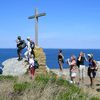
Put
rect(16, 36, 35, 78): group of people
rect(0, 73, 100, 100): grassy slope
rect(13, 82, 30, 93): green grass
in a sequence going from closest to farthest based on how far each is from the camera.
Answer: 1. rect(0, 73, 100, 100): grassy slope
2. rect(13, 82, 30, 93): green grass
3. rect(16, 36, 35, 78): group of people

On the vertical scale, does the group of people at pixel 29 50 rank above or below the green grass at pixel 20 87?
above

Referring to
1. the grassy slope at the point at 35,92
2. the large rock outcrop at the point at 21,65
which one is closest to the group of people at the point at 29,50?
the large rock outcrop at the point at 21,65

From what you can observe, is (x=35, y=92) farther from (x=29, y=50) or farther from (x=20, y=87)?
(x=29, y=50)

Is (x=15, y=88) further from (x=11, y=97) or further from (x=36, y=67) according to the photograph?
(x=36, y=67)

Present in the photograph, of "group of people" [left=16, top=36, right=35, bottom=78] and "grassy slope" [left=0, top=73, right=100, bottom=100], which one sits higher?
"group of people" [left=16, top=36, right=35, bottom=78]

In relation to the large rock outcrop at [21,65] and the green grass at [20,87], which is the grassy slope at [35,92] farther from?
the large rock outcrop at [21,65]

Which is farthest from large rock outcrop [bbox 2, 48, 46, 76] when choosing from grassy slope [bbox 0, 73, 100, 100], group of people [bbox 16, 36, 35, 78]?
grassy slope [bbox 0, 73, 100, 100]

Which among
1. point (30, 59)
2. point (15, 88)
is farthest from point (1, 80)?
point (30, 59)

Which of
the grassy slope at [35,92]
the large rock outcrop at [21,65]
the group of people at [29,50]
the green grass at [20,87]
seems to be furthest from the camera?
the large rock outcrop at [21,65]

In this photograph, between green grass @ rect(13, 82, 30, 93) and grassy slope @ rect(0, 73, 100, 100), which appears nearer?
grassy slope @ rect(0, 73, 100, 100)

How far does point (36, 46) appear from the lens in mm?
21531

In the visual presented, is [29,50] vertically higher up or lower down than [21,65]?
higher up

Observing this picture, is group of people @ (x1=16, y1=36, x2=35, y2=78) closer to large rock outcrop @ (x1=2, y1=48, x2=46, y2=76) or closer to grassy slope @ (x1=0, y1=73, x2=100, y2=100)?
large rock outcrop @ (x1=2, y1=48, x2=46, y2=76)

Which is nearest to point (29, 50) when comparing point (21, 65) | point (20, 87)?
point (21, 65)
